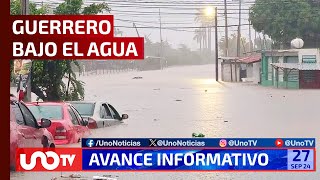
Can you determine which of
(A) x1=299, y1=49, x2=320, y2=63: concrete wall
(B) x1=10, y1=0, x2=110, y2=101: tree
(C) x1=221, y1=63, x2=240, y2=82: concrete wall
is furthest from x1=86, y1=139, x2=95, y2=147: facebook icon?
(C) x1=221, y1=63, x2=240, y2=82: concrete wall

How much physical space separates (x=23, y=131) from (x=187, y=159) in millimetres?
2226

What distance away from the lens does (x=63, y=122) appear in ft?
37.0

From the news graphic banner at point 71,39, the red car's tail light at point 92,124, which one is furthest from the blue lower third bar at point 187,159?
the red car's tail light at point 92,124

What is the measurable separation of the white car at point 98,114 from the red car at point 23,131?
5450 mm

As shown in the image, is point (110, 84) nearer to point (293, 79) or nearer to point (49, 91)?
point (293, 79)

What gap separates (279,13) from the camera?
59531 mm

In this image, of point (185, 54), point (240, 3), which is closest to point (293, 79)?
point (240, 3)

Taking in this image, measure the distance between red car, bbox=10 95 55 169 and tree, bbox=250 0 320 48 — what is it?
5084 cm

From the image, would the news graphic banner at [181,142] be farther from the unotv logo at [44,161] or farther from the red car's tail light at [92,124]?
the red car's tail light at [92,124]

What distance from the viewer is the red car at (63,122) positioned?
434 inches

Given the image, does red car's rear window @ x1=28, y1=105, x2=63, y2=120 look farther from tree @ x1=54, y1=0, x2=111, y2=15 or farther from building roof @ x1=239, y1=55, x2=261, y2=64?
building roof @ x1=239, y1=55, x2=261, y2=64

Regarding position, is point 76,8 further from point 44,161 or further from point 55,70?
point 44,161

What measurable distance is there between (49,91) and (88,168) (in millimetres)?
17217

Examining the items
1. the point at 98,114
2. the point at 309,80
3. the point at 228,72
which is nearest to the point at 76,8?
the point at 98,114
